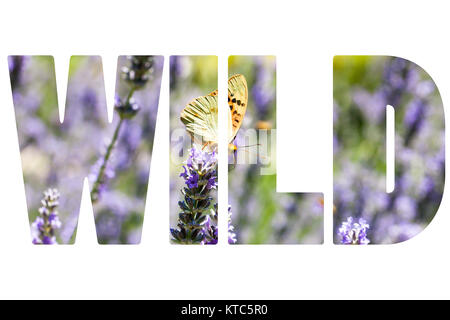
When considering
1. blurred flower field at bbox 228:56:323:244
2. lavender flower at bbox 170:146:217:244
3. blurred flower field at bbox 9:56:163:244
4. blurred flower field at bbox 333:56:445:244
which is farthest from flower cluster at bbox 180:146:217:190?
blurred flower field at bbox 333:56:445:244

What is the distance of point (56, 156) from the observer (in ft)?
→ 10.4

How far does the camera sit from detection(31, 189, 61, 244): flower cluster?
3164 mm

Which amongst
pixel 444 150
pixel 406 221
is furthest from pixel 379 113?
pixel 406 221

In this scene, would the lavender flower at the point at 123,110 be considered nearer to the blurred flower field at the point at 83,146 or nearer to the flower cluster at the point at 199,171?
the blurred flower field at the point at 83,146

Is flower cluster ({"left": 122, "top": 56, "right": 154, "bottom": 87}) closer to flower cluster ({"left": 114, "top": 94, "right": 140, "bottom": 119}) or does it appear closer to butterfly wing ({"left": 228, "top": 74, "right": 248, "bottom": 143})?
flower cluster ({"left": 114, "top": 94, "right": 140, "bottom": 119})

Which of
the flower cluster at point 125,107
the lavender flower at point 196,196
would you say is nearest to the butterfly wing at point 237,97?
the lavender flower at point 196,196

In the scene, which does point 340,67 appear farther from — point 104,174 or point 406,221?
point 104,174

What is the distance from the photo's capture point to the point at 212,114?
3.12m

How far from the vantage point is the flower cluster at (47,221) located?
3164mm

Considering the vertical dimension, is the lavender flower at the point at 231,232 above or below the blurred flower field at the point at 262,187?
below

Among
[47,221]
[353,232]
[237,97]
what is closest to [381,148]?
[353,232]

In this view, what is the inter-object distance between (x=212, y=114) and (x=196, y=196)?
0.41 meters

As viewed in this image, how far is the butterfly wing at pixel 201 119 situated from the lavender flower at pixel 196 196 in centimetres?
6

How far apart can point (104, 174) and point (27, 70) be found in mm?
631
